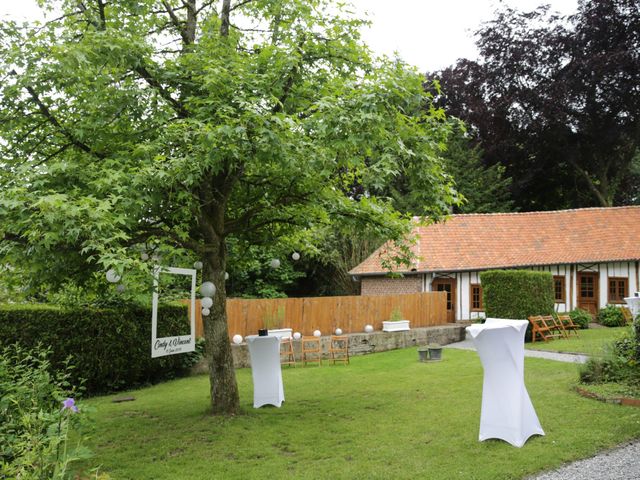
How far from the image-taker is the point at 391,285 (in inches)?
949

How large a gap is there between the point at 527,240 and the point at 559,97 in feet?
27.5

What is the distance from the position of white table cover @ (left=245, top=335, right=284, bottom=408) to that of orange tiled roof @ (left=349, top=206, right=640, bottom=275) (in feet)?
41.4

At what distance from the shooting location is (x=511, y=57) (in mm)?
29469

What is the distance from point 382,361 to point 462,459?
9.13m

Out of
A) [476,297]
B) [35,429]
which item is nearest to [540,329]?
[476,297]

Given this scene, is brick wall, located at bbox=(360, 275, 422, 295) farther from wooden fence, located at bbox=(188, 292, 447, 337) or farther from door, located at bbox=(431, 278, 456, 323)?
wooden fence, located at bbox=(188, 292, 447, 337)

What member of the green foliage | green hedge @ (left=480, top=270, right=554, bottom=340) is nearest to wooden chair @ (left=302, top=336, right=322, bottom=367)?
green hedge @ (left=480, top=270, right=554, bottom=340)

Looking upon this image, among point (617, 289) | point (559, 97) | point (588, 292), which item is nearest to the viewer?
point (617, 289)

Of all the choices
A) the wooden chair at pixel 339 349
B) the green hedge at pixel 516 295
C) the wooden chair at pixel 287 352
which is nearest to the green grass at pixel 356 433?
the wooden chair at pixel 287 352

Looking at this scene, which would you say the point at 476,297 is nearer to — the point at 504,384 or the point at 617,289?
the point at 617,289

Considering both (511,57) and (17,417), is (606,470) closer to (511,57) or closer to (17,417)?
(17,417)

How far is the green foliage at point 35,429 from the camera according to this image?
3678mm

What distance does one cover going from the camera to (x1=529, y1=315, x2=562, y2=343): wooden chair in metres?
16.6

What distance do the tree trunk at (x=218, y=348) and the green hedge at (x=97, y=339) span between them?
3964 mm
